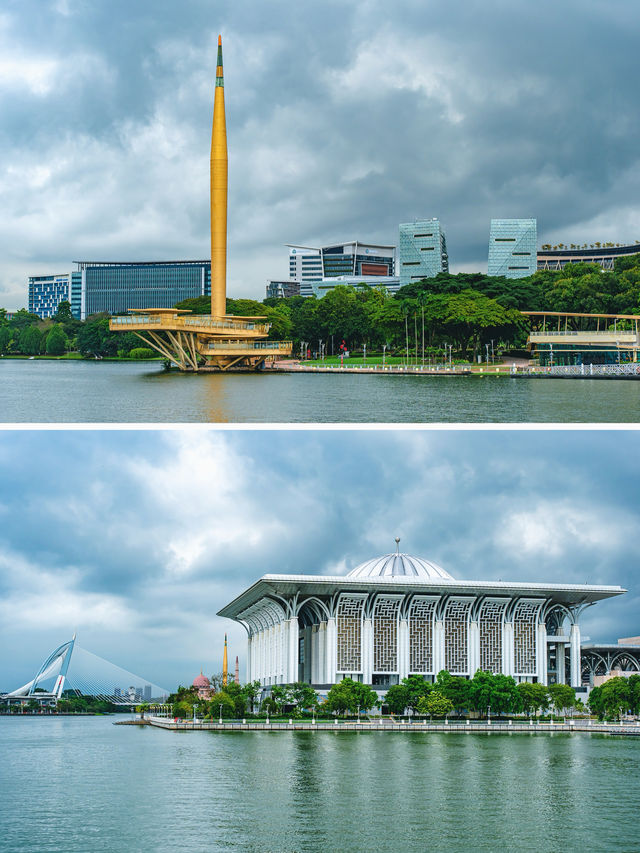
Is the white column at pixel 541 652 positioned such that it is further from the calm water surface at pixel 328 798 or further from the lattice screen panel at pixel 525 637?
the calm water surface at pixel 328 798

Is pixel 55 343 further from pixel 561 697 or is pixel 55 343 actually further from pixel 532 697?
pixel 561 697

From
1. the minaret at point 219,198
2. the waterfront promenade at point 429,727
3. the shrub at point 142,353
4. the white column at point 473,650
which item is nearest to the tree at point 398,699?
the waterfront promenade at point 429,727

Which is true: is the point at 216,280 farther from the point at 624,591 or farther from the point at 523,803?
the point at 523,803

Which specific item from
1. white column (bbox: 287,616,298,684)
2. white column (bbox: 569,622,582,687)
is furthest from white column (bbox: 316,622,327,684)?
white column (bbox: 569,622,582,687)

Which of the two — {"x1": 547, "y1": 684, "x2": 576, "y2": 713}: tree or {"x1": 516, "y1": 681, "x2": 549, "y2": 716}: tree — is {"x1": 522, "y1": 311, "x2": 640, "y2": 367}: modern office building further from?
{"x1": 516, "y1": 681, "x2": 549, "y2": 716}: tree

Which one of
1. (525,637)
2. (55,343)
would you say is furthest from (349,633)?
(55,343)
